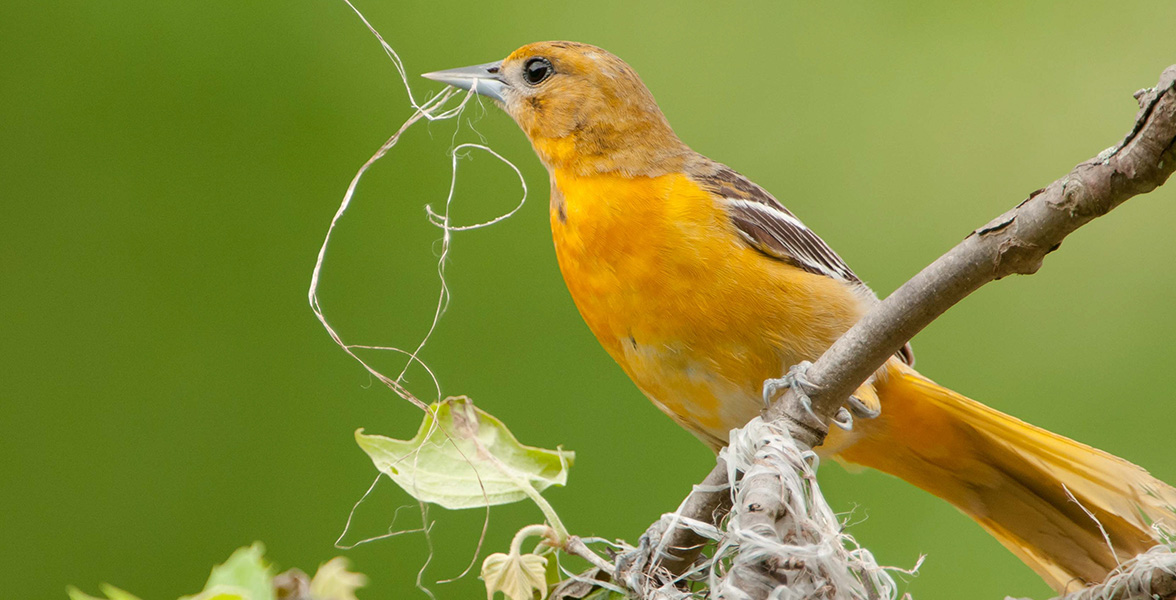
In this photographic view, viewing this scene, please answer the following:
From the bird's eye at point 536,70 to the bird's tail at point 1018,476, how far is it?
0.92m

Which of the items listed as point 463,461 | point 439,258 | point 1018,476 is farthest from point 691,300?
point 1018,476

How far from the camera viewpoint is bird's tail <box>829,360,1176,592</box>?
1.57 metres

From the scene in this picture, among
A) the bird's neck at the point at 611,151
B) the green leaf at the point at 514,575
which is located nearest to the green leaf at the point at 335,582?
the green leaf at the point at 514,575

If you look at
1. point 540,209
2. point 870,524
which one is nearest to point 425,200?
point 540,209

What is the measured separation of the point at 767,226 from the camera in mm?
1992

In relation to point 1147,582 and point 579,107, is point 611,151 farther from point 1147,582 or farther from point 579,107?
point 1147,582

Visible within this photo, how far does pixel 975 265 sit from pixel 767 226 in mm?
898

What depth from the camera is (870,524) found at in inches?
113

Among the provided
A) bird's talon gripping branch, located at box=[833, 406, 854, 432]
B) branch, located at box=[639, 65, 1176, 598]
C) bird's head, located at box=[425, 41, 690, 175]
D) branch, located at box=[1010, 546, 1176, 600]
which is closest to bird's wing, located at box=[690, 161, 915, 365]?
bird's head, located at box=[425, 41, 690, 175]

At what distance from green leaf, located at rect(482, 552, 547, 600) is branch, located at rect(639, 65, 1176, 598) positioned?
7.3 inches

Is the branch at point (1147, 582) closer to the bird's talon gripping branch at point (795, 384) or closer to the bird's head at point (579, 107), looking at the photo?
the bird's talon gripping branch at point (795, 384)

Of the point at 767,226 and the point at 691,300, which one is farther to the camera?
the point at 767,226

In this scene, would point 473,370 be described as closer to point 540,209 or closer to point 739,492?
point 540,209

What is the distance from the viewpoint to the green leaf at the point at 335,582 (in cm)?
96
